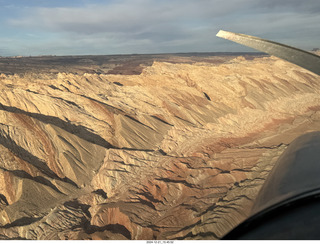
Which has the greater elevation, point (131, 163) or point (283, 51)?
point (283, 51)

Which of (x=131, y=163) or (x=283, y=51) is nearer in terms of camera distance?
(x=283, y=51)

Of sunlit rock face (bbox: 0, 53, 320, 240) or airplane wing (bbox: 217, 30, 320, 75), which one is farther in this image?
sunlit rock face (bbox: 0, 53, 320, 240)

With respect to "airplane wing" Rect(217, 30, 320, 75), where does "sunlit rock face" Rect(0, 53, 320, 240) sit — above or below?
below

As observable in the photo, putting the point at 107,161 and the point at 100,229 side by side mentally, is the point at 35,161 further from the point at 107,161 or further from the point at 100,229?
the point at 100,229

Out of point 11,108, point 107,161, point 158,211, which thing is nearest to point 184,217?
point 158,211
